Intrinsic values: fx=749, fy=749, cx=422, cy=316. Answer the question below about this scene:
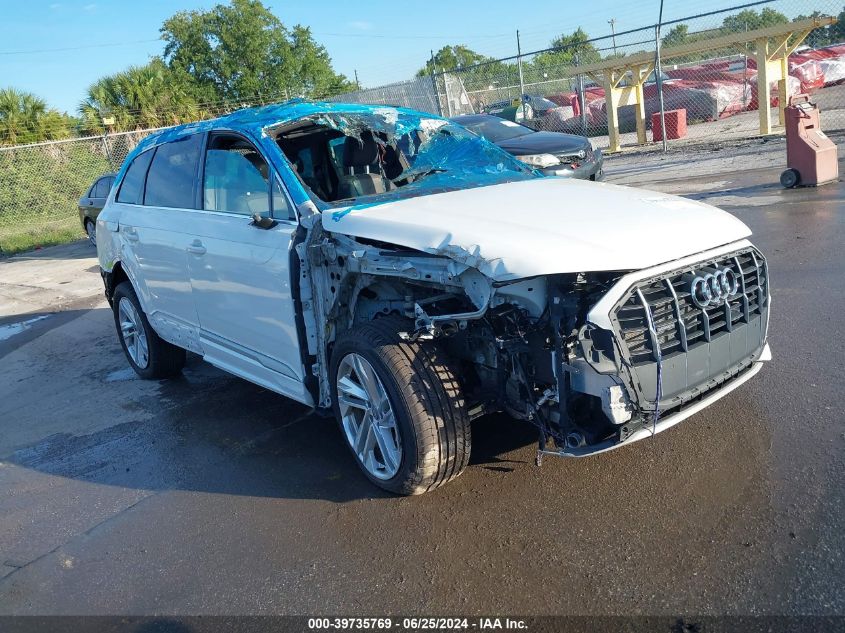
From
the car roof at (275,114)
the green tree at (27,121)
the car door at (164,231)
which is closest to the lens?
the car roof at (275,114)

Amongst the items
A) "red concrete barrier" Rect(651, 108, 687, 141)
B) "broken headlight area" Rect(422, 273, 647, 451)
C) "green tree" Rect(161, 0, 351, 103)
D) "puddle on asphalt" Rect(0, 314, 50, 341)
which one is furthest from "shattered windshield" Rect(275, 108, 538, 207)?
"green tree" Rect(161, 0, 351, 103)

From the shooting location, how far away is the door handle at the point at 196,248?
471 centimetres

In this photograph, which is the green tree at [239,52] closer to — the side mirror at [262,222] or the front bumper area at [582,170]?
the front bumper area at [582,170]

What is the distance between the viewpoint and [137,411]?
220 inches

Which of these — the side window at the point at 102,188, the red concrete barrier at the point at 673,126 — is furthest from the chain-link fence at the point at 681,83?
the side window at the point at 102,188

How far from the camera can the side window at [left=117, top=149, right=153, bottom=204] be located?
5766mm

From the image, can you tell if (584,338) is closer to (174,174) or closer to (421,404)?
(421,404)

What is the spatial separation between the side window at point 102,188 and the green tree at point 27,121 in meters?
11.5

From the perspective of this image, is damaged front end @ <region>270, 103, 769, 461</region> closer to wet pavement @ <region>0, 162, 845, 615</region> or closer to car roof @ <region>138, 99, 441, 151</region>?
wet pavement @ <region>0, 162, 845, 615</region>

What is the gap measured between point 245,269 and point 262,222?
1.10ft

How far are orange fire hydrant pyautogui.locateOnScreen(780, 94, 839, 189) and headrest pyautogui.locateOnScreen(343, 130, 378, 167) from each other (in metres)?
7.57

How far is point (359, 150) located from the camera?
4.79 m

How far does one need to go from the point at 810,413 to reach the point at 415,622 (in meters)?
2.46

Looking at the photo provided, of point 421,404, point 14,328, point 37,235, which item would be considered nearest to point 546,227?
point 421,404
